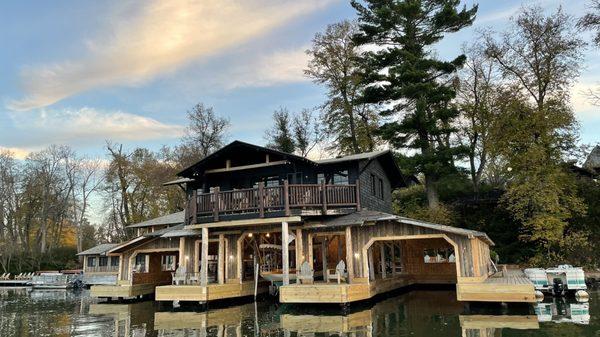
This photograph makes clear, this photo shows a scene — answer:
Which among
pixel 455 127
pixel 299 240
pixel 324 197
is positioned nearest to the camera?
pixel 324 197

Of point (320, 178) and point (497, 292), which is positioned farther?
point (320, 178)

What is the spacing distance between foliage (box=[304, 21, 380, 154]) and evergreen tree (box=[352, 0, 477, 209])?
11.3 ft

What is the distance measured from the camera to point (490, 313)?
1368 cm

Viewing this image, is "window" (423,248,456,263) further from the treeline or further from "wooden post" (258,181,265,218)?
"wooden post" (258,181,265,218)

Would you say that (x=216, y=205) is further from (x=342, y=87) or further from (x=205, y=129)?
(x=205, y=129)

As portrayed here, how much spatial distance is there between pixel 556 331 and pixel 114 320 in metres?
14.1

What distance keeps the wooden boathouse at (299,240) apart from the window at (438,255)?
5cm

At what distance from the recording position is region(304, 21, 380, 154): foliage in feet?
114

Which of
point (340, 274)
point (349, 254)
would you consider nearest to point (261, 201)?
point (349, 254)

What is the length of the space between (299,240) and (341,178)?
3.85 m

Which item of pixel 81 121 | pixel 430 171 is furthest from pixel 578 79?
pixel 81 121

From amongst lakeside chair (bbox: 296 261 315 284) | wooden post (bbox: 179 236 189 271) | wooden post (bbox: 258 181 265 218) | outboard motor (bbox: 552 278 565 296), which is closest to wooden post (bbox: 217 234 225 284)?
wooden post (bbox: 179 236 189 271)

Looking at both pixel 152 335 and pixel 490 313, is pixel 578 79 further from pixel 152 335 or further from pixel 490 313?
pixel 152 335

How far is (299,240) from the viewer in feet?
59.3
